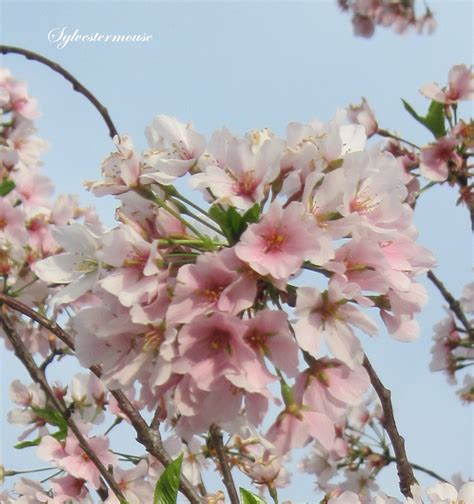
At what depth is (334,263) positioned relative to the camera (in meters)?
1.61

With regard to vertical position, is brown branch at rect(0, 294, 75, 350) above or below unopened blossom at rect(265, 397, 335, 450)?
above

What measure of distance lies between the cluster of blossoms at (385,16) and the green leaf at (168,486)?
6856mm

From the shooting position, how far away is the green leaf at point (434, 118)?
13.0ft

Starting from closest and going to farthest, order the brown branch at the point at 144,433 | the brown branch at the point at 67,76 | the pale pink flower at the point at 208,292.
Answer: the pale pink flower at the point at 208,292 → the brown branch at the point at 144,433 → the brown branch at the point at 67,76

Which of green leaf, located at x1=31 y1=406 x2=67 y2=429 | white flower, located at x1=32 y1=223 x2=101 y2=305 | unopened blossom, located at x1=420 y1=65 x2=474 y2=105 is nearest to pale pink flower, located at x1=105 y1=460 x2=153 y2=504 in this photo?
green leaf, located at x1=31 y1=406 x2=67 y2=429

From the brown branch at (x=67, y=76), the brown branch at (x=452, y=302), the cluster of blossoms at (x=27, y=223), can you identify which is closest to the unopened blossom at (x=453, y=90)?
the brown branch at (x=452, y=302)

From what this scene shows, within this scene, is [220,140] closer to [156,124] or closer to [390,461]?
[156,124]

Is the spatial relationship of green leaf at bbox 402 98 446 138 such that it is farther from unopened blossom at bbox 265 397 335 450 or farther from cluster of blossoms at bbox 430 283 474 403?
unopened blossom at bbox 265 397 335 450

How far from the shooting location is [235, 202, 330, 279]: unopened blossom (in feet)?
5.14

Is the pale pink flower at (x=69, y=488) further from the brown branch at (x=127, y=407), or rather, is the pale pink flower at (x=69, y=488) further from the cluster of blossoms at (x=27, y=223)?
the cluster of blossoms at (x=27, y=223)

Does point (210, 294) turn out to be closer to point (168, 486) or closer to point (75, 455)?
point (168, 486)

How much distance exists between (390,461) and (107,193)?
10.1 ft

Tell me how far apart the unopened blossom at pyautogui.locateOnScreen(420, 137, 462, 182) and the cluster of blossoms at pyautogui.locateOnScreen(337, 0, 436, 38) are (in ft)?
13.9

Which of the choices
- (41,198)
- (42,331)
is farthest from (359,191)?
(41,198)
